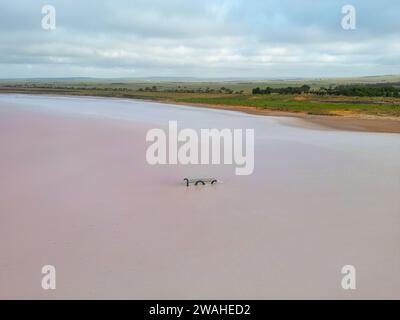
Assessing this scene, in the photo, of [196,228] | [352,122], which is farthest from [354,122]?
[196,228]

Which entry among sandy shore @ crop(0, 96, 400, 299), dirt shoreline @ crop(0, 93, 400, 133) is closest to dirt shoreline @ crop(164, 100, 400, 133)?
dirt shoreline @ crop(0, 93, 400, 133)

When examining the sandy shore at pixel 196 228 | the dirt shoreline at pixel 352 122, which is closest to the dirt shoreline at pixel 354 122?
the dirt shoreline at pixel 352 122

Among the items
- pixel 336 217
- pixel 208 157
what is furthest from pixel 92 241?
pixel 208 157

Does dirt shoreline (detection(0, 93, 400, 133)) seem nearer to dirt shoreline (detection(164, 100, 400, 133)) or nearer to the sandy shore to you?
dirt shoreline (detection(164, 100, 400, 133))

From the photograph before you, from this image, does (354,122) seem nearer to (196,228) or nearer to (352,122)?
(352,122)

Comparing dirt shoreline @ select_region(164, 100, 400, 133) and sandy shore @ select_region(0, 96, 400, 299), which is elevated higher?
dirt shoreline @ select_region(164, 100, 400, 133)

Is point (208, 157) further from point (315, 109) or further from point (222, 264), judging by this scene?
point (315, 109)

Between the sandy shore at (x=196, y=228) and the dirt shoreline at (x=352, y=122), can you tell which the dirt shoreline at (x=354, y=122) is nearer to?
the dirt shoreline at (x=352, y=122)

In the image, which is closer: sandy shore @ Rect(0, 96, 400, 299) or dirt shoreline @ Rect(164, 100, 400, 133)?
sandy shore @ Rect(0, 96, 400, 299)
